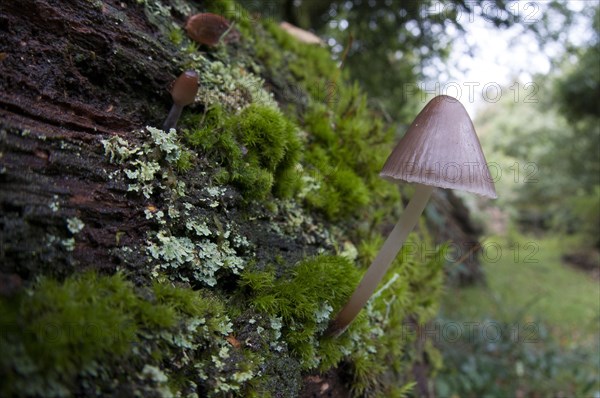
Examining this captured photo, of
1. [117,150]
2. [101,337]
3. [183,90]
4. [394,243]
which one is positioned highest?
[183,90]

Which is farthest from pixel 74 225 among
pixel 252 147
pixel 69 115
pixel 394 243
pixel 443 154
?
pixel 443 154

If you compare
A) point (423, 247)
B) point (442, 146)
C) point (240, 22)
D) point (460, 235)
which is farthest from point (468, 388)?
point (240, 22)

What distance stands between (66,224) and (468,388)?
416 cm

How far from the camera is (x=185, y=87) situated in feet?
6.16

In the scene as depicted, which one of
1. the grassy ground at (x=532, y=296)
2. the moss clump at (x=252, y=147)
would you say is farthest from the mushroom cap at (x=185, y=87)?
the grassy ground at (x=532, y=296)

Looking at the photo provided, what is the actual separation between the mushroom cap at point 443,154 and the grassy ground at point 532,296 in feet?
10.8

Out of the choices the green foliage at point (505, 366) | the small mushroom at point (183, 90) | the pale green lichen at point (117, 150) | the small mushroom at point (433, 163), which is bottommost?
the green foliage at point (505, 366)

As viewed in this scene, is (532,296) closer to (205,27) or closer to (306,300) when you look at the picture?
(306,300)

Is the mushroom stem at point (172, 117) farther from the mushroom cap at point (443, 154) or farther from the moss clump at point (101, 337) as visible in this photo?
the mushroom cap at point (443, 154)

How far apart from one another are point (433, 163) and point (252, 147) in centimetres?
90

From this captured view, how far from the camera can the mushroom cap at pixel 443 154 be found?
1.69m

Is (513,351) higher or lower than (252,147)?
lower

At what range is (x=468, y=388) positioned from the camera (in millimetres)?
4199

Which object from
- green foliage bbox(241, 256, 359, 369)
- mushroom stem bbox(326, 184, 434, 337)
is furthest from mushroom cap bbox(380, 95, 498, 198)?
green foliage bbox(241, 256, 359, 369)
